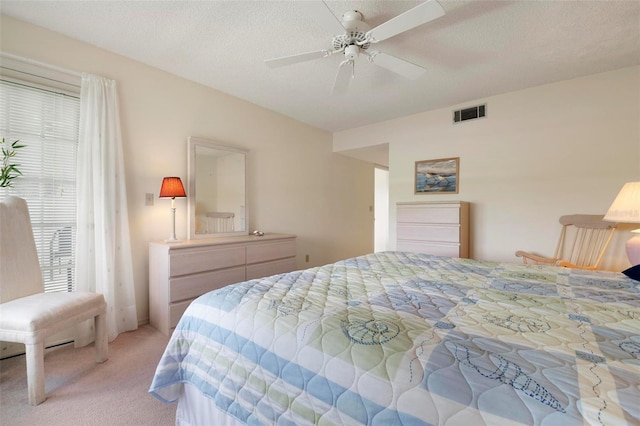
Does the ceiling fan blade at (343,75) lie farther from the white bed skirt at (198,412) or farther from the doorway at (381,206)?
the doorway at (381,206)

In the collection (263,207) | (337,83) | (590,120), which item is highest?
(337,83)

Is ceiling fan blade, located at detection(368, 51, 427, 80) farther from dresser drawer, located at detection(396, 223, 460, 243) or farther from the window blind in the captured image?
the window blind

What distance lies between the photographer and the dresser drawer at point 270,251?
9.88 ft

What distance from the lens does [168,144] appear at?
2855 millimetres

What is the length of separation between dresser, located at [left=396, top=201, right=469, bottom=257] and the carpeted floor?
2.85 meters

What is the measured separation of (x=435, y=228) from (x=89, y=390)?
335cm

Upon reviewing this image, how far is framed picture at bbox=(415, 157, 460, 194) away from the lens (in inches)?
144

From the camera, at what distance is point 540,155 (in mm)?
3090

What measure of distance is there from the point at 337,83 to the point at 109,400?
2689mm

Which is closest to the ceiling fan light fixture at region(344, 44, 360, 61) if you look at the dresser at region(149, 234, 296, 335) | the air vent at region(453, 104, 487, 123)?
the dresser at region(149, 234, 296, 335)

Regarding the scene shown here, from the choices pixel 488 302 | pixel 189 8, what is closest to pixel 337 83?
pixel 189 8

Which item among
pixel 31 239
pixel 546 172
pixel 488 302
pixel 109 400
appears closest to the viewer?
pixel 488 302

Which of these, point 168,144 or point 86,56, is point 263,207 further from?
point 86,56

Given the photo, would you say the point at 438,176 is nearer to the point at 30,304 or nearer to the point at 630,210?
the point at 630,210
